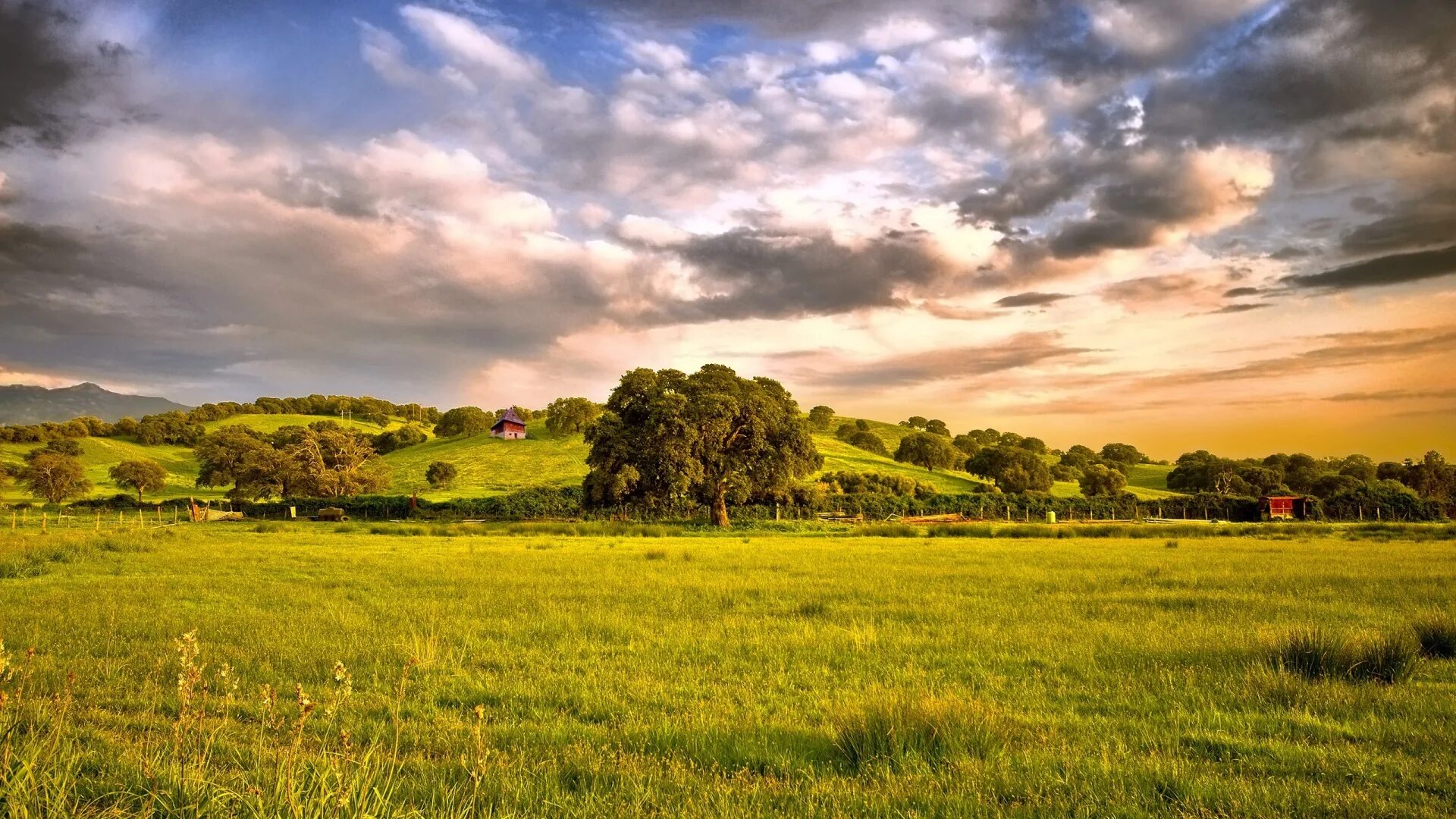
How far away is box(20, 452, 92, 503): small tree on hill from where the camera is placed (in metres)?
80.8

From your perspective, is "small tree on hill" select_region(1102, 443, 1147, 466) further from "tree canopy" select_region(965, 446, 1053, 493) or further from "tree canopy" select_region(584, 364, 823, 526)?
"tree canopy" select_region(584, 364, 823, 526)

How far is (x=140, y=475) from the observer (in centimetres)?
8519

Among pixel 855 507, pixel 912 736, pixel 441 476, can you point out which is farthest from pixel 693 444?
pixel 441 476

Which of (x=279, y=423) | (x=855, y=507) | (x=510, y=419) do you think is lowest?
(x=855, y=507)

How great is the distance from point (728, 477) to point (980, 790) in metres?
48.5

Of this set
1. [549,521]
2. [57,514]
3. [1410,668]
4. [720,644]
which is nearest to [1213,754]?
[1410,668]

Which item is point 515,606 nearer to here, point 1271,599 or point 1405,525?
point 1271,599

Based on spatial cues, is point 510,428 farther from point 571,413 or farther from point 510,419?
point 571,413

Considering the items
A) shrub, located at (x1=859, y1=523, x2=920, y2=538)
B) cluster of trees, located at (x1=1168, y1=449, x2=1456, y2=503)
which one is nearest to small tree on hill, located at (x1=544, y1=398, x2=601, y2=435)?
shrub, located at (x1=859, y1=523, x2=920, y2=538)

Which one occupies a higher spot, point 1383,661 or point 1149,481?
point 1149,481

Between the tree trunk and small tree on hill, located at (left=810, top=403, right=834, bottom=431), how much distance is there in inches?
4087

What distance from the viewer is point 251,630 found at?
1379 cm

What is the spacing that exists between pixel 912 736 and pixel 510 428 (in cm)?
12620

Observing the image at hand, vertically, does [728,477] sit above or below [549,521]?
above
